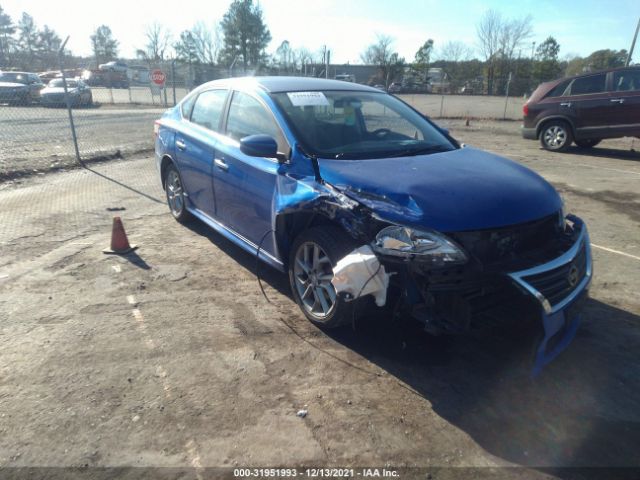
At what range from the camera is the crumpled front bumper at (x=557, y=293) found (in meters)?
2.65

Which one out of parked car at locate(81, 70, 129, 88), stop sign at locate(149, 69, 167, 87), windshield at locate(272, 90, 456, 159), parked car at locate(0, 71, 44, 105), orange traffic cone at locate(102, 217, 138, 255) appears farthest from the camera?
parked car at locate(81, 70, 129, 88)

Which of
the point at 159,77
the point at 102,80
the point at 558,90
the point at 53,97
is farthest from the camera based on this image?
the point at 102,80

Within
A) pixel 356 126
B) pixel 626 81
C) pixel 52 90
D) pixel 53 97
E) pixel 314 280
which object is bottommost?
pixel 314 280

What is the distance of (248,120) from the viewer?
13.6 feet

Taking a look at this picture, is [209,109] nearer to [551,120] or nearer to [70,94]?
[551,120]

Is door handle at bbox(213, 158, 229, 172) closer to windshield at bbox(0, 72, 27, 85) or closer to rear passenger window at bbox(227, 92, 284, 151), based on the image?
rear passenger window at bbox(227, 92, 284, 151)

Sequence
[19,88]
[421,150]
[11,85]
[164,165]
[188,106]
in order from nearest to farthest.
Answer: [421,150] < [188,106] < [164,165] < [11,85] < [19,88]

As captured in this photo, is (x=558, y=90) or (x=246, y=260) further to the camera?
(x=558, y=90)

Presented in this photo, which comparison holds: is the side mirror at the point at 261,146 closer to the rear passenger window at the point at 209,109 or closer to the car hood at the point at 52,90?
the rear passenger window at the point at 209,109

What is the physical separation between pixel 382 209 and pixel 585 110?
10.4 meters

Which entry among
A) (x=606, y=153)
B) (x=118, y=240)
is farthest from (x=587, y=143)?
(x=118, y=240)

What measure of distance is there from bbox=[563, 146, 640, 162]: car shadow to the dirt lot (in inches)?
314

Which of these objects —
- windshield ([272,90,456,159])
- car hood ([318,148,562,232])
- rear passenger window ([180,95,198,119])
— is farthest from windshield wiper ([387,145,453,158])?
rear passenger window ([180,95,198,119])

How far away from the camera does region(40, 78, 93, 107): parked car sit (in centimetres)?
2172
